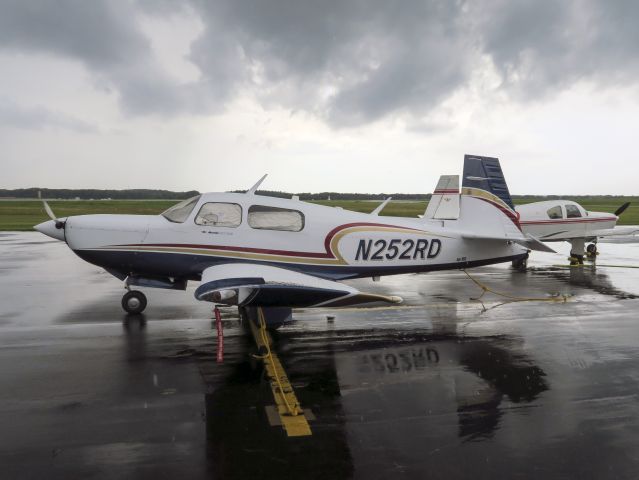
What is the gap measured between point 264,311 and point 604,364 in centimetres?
487

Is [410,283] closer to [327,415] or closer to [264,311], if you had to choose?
[264,311]

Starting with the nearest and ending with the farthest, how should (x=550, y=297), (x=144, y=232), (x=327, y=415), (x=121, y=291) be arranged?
1. (x=327, y=415)
2. (x=144, y=232)
3. (x=550, y=297)
4. (x=121, y=291)

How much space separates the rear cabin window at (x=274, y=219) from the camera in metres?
8.61

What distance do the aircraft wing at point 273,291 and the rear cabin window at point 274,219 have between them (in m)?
1.26

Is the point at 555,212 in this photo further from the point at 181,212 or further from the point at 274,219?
the point at 181,212

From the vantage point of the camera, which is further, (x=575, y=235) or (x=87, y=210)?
(x=87, y=210)

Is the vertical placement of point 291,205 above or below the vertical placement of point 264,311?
above

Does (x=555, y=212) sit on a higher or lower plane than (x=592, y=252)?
higher

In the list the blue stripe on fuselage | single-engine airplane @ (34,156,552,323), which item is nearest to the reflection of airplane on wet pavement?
the blue stripe on fuselage

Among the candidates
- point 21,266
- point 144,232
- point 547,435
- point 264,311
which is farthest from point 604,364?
point 21,266

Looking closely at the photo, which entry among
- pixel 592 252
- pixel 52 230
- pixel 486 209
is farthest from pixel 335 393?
pixel 592 252

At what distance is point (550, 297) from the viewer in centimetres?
1159

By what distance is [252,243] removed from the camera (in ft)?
28.0

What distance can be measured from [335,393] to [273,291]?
183cm
